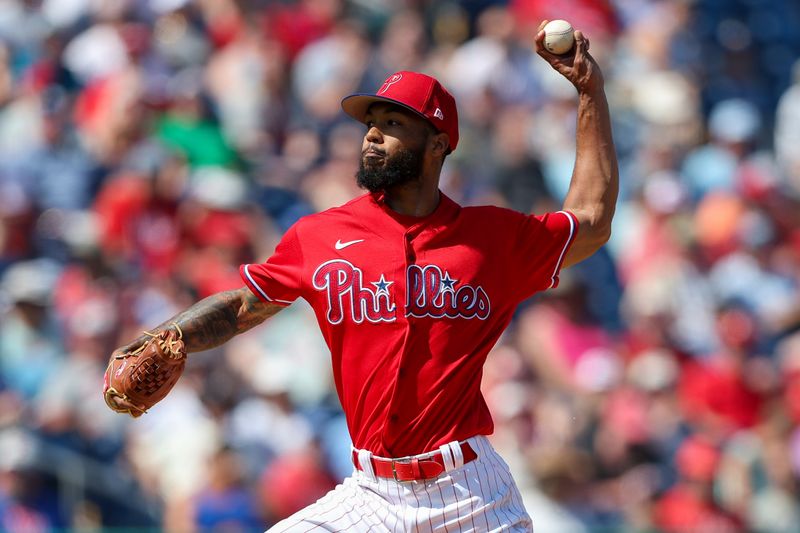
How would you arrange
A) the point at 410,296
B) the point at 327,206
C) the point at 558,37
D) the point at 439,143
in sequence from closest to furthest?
the point at 410,296 → the point at 439,143 → the point at 558,37 → the point at 327,206

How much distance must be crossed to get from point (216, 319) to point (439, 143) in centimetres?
96

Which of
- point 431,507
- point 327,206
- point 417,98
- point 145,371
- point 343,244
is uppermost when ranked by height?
point 327,206

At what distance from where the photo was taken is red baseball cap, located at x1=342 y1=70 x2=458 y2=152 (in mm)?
4500

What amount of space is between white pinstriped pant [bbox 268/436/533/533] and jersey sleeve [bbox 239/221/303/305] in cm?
65

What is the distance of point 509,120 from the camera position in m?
10.1

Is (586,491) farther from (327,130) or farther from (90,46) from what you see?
(90,46)

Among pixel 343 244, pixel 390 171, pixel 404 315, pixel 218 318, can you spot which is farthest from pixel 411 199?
pixel 218 318

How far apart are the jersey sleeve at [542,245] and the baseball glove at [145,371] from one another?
116cm

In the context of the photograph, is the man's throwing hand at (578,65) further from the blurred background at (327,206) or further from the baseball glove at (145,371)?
the blurred background at (327,206)

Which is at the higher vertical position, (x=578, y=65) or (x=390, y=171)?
(x=578, y=65)

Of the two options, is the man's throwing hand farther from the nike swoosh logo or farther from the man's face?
the nike swoosh logo

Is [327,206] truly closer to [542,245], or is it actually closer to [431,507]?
[542,245]

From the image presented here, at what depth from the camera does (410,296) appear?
4.43m

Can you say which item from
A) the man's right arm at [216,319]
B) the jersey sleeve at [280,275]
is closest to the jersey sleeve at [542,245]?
the jersey sleeve at [280,275]
